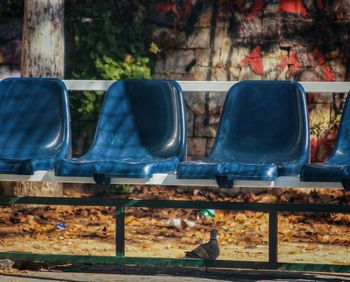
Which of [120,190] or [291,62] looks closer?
[291,62]

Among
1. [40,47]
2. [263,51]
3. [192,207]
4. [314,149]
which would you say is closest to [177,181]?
[192,207]

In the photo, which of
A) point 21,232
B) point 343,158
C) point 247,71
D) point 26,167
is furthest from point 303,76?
point 26,167

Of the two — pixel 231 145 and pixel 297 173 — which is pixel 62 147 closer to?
pixel 231 145

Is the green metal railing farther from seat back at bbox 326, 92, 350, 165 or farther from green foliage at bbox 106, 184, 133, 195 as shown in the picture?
green foliage at bbox 106, 184, 133, 195

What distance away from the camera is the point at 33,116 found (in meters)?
6.71

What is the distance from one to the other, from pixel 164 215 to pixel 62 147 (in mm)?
2946

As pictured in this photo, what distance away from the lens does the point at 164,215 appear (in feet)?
30.3

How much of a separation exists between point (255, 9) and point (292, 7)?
0.33 metres

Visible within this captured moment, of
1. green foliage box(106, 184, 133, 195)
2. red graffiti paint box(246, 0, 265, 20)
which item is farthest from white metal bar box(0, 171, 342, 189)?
red graffiti paint box(246, 0, 265, 20)

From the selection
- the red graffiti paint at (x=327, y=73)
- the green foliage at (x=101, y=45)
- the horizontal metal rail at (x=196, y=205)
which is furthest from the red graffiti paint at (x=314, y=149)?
the horizontal metal rail at (x=196, y=205)

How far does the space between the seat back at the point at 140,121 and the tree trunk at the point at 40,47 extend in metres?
2.35

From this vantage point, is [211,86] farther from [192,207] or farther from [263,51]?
[263,51]

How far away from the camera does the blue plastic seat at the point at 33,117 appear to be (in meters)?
6.59

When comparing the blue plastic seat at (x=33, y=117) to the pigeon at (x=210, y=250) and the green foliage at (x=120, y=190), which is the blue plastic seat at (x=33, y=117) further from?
the green foliage at (x=120, y=190)
